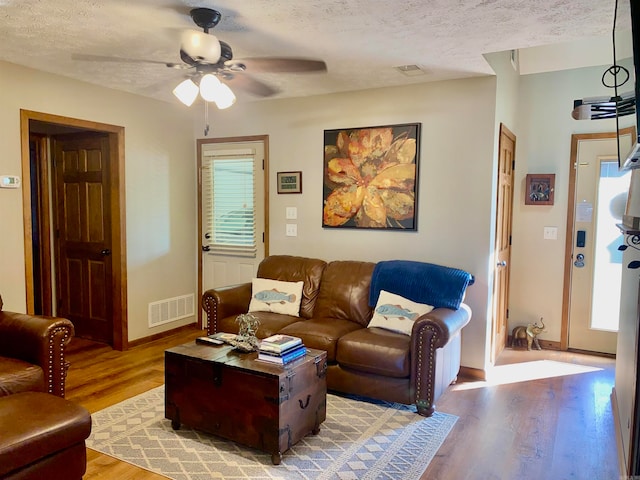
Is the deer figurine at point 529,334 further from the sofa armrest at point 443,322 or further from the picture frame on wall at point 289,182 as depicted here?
the picture frame on wall at point 289,182

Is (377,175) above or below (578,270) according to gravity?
above

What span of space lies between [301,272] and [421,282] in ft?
3.71

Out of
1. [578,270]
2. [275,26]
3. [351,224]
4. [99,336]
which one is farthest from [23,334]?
[578,270]

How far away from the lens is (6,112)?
11.3ft

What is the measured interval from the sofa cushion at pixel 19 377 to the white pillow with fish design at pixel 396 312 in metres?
2.24

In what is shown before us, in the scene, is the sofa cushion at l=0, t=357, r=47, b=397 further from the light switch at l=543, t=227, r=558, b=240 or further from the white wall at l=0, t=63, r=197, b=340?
the light switch at l=543, t=227, r=558, b=240

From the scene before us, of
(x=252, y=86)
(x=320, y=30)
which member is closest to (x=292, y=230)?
(x=252, y=86)

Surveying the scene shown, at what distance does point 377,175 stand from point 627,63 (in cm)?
242

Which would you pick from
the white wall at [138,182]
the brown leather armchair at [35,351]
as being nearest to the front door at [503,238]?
the white wall at [138,182]

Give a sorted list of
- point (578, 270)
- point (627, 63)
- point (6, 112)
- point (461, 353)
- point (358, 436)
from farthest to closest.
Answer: point (578, 270) → point (461, 353) → point (6, 112) → point (358, 436) → point (627, 63)

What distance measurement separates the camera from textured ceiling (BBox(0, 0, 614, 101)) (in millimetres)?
2355

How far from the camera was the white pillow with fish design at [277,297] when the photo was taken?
3.96m

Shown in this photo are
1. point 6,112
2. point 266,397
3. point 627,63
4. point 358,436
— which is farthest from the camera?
point 6,112

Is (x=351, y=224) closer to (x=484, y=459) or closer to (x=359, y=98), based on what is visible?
(x=359, y=98)
